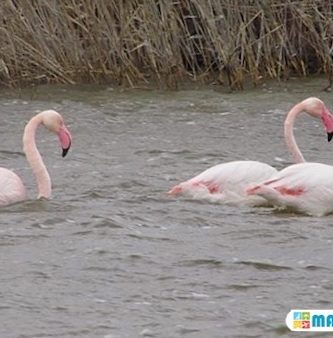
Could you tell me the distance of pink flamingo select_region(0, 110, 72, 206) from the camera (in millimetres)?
8344

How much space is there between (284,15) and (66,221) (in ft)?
19.4

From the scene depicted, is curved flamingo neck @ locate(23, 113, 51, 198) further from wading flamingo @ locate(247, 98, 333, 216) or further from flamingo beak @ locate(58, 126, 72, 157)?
wading flamingo @ locate(247, 98, 333, 216)

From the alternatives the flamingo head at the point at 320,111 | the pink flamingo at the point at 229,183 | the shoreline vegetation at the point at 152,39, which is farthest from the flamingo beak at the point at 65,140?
the shoreline vegetation at the point at 152,39

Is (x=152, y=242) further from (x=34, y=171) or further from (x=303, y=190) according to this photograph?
(x=34, y=171)

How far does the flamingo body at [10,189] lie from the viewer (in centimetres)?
831

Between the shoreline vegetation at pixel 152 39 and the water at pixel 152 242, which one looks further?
the shoreline vegetation at pixel 152 39

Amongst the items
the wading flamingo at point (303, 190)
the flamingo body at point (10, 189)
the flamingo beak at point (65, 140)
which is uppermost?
the flamingo beak at point (65, 140)

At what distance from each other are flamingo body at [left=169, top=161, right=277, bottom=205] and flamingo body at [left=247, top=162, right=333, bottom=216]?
192 millimetres

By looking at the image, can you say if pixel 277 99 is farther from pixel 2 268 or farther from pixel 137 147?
pixel 2 268

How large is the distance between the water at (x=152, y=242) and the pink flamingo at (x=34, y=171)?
0.10 m

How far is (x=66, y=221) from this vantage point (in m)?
7.87

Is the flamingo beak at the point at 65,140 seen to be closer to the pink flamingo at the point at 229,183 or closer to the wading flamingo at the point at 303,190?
the pink flamingo at the point at 229,183

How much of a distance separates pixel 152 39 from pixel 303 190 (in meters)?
5.17

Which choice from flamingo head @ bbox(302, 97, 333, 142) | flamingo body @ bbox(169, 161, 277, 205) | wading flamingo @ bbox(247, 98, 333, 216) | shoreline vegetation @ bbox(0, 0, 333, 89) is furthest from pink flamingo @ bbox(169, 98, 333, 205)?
shoreline vegetation @ bbox(0, 0, 333, 89)
